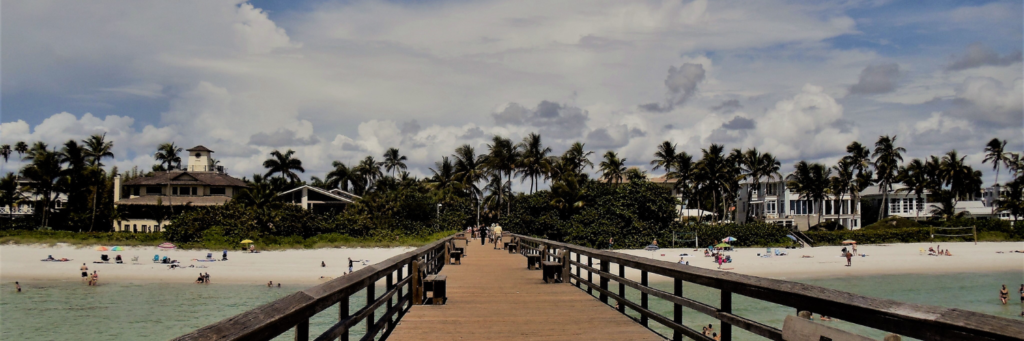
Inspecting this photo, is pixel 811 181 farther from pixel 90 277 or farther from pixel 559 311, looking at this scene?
pixel 559 311

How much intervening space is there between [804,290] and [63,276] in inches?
1679

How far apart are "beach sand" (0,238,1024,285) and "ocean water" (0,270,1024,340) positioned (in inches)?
82.7

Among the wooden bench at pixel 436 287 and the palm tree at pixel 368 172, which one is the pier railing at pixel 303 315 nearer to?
the wooden bench at pixel 436 287

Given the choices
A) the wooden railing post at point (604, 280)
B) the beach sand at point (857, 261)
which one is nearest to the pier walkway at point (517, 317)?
the wooden railing post at point (604, 280)

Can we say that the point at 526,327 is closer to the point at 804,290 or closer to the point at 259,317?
the point at 804,290

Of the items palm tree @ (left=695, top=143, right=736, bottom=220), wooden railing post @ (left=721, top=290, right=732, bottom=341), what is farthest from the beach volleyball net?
wooden railing post @ (left=721, top=290, right=732, bottom=341)

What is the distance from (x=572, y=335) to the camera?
6.52 metres

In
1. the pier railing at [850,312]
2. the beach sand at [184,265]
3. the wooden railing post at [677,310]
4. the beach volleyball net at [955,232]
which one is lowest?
the beach sand at [184,265]

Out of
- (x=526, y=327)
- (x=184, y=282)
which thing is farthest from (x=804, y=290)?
(x=184, y=282)

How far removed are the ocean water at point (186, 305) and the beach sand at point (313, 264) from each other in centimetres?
210

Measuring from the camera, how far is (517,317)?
7.79 metres

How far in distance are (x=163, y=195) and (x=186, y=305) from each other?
1362 inches

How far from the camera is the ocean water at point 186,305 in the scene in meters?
23.9

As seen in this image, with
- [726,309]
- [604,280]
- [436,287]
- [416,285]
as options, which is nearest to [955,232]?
[604,280]
